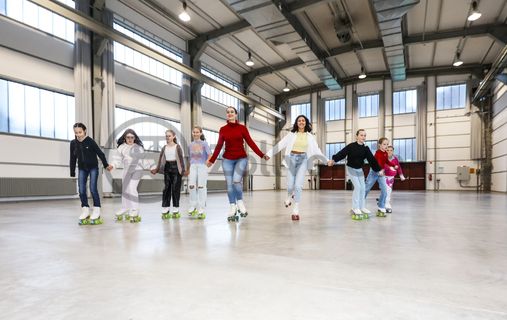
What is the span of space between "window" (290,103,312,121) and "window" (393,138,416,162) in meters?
7.20

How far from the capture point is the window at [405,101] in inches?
878

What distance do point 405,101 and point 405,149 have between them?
11.9 feet

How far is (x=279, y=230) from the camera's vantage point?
4078mm

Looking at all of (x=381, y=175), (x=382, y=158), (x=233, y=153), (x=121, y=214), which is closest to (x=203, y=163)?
(x=233, y=153)

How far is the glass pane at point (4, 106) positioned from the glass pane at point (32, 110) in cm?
58

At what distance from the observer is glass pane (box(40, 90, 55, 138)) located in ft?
34.8

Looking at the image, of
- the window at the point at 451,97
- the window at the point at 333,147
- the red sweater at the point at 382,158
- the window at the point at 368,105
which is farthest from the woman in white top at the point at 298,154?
the window at the point at 451,97

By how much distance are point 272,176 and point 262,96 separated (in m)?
6.87

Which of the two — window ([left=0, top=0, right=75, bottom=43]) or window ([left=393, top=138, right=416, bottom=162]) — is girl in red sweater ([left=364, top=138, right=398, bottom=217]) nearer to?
window ([left=0, top=0, right=75, bottom=43])

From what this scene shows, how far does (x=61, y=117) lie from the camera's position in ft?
36.7

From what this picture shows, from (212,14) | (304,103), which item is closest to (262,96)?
(304,103)

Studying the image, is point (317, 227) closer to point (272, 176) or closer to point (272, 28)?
point (272, 28)

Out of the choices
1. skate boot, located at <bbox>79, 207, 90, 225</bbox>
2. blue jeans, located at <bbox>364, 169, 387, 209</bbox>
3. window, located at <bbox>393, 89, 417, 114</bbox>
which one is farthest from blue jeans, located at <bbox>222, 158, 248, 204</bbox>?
window, located at <bbox>393, 89, 417, 114</bbox>

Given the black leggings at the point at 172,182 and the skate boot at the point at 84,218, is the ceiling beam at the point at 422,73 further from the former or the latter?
the skate boot at the point at 84,218
